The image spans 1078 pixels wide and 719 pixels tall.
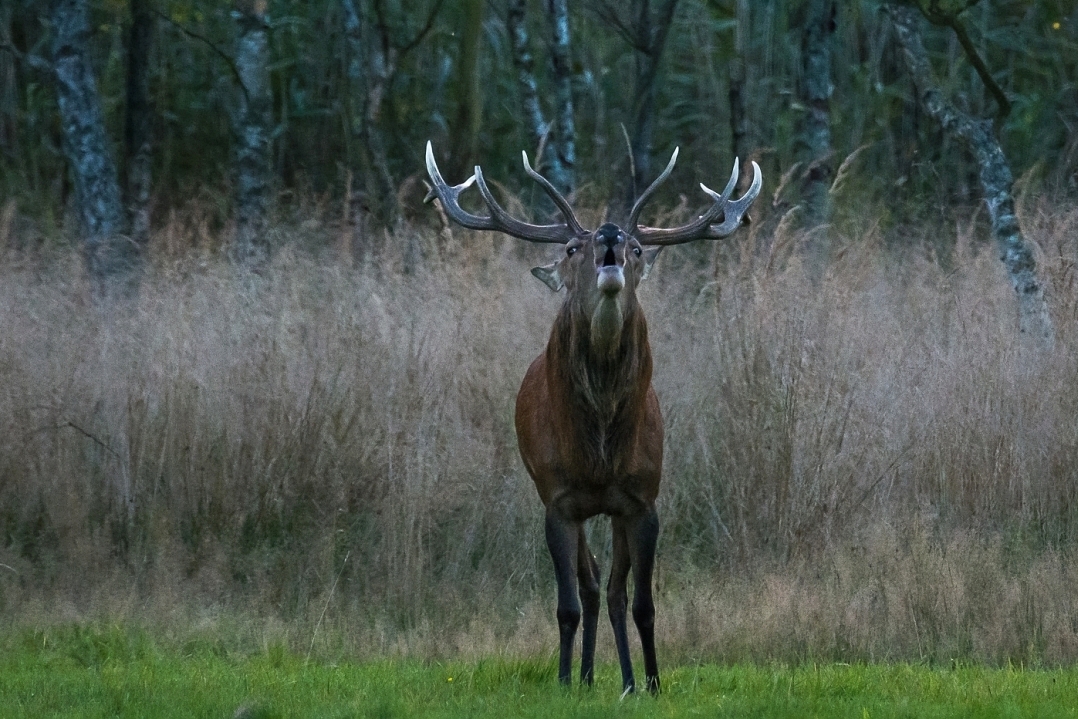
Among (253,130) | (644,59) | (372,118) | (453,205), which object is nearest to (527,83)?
(644,59)

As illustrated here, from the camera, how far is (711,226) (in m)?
8.05

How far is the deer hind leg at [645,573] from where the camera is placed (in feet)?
24.9

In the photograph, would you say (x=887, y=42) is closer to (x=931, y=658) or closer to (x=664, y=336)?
(x=664, y=336)

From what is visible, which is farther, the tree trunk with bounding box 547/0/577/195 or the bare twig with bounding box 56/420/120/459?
the tree trunk with bounding box 547/0/577/195

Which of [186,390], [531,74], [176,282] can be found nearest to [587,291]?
[186,390]

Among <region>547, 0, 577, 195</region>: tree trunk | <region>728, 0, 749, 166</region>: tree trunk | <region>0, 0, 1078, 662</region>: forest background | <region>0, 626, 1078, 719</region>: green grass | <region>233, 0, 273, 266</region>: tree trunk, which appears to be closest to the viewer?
<region>0, 626, 1078, 719</region>: green grass

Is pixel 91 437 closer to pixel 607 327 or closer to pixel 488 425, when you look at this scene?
pixel 488 425

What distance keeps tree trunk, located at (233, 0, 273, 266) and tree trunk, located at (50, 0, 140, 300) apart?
1087 millimetres

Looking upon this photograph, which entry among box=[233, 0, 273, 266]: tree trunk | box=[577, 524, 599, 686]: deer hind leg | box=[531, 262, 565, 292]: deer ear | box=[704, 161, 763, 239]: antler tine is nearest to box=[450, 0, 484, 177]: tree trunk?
box=[233, 0, 273, 266]: tree trunk

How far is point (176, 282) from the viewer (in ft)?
41.9

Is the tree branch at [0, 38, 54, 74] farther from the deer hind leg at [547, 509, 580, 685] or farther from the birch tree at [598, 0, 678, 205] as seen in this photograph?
the deer hind leg at [547, 509, 580, 685]

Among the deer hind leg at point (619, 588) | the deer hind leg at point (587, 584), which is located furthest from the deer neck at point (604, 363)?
the deer hind leg at point (587, 584)

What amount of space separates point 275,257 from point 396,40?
8.82 m

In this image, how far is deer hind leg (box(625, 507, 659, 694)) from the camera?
299 inches
